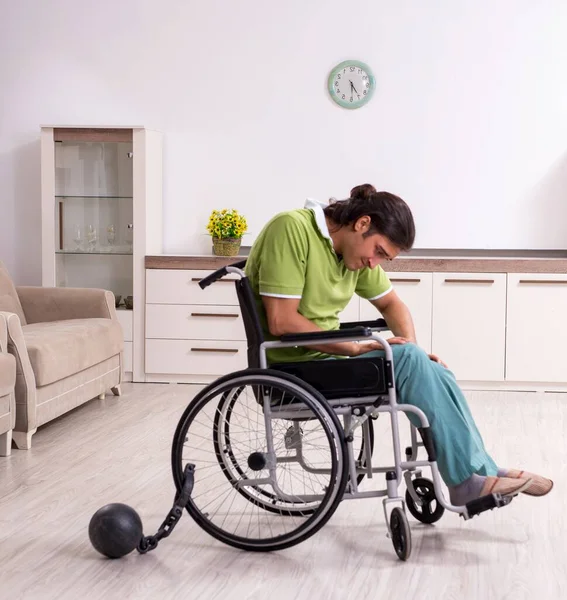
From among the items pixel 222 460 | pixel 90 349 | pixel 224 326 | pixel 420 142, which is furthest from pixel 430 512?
pixel 420 142

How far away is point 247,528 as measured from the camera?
265cm

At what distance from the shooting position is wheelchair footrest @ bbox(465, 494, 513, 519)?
2344mm

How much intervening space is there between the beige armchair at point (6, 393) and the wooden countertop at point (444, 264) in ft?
5.80

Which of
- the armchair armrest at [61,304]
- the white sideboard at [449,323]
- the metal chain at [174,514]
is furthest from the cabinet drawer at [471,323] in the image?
the metal chain at [174,514]

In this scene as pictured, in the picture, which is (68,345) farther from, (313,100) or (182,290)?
(313,100)

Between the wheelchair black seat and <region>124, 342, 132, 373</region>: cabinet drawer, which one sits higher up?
the wheelchair black seat

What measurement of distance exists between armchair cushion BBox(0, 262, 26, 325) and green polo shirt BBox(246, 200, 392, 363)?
2152 millimetres

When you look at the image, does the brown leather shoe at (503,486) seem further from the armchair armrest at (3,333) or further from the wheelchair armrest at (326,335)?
the armchair armrest at (3,333)

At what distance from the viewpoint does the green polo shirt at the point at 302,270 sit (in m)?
2.47

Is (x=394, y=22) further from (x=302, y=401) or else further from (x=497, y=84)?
(x=302, y=401)

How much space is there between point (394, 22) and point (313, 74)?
21.9 inches

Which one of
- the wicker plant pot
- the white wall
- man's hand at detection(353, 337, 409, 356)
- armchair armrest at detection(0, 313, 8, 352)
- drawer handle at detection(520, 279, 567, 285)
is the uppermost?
the white wall

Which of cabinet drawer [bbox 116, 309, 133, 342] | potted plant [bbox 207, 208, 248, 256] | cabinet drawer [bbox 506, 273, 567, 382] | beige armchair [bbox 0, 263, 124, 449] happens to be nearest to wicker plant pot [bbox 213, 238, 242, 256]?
potted plant [bbox 207, 208, 248, 256]

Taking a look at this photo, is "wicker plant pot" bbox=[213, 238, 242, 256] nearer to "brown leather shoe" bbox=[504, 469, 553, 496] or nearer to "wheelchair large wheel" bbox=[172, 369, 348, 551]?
"wheelchair large wheel" bbox=[172, 369, 348, 551]
